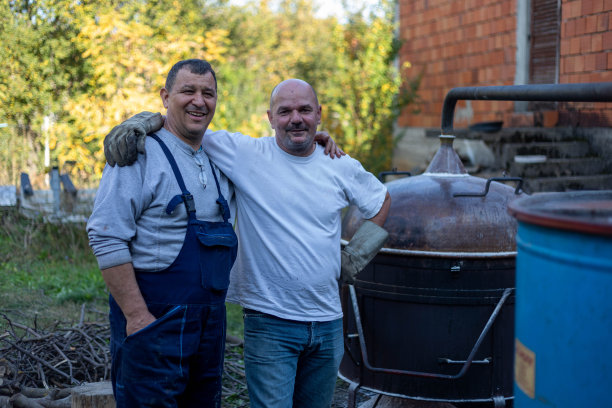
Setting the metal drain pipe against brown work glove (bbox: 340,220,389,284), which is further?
brown work glove (bbox: 340,220,389,284)

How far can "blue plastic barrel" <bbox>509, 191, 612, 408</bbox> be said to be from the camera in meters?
1.63

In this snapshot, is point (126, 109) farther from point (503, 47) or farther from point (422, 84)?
point (503, 47)

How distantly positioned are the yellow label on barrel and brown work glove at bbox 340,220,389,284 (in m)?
1.18

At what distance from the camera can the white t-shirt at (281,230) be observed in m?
2.82

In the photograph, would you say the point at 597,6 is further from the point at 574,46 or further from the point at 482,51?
the point at 482,51

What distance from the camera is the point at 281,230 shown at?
282 cm

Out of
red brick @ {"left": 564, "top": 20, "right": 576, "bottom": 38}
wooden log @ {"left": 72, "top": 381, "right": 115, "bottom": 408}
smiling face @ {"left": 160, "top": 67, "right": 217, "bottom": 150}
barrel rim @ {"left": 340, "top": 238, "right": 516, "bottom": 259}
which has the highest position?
red brick @ {"left": 564, "top": 20, "right": 576, "bottom": 38}

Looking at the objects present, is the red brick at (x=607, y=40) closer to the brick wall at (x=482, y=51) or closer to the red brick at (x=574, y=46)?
the brick wall at (x=482, y=51)

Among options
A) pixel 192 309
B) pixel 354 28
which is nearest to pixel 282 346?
pixel 192 309

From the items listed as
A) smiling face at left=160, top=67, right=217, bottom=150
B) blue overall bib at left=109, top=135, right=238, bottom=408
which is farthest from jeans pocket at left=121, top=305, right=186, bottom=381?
smiling face at left=160, top=67, right=217, bottom=150

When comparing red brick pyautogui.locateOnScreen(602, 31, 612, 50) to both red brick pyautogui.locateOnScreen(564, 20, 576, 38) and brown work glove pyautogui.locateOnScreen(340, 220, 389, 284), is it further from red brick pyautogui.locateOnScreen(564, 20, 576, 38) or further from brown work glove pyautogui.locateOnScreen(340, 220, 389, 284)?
brown work glove pyautogui.locateOnScreen(340, 220, 389, 284)

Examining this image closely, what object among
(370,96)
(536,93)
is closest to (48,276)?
(536,93)

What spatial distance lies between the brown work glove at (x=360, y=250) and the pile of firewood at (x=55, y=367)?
1.59 metres

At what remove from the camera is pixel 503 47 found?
877 centimetres
